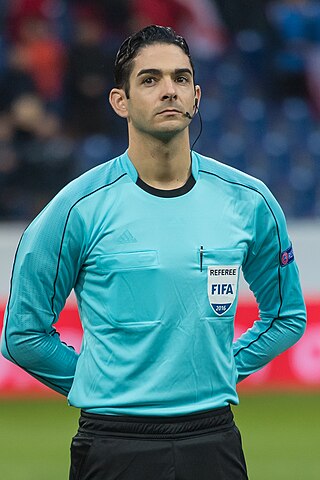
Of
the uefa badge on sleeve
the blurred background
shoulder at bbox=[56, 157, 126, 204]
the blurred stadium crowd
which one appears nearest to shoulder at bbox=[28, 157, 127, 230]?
shoulder at bbox=[56, 157, 126, 204]

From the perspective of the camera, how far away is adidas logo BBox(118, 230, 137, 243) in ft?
12.0

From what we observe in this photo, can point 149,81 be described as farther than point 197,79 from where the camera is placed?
No

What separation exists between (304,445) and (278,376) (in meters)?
1.61

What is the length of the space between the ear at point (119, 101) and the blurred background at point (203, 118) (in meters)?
5.61

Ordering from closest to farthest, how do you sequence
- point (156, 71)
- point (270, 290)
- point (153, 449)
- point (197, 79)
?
point (153, 449)
point (156, 71)
point (270, 290)
point (197, 79)

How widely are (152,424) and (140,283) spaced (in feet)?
1.39

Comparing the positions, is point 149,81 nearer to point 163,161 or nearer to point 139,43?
point 139,43

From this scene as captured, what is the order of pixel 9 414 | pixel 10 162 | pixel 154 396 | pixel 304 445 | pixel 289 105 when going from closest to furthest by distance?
pixel 154 396 → pixel 304 445 → pixel 9 414 → pixel 10 162 → pixel 289 105

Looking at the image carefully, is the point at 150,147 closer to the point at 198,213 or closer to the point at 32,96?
the point at 198,213

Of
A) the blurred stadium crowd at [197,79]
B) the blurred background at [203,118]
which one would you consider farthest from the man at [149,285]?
the blurred stadium crowd at [197,79]

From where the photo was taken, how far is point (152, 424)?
11.8 feet

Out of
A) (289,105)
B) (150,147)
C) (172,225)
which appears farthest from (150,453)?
(289,105)

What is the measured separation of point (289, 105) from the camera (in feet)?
41.3

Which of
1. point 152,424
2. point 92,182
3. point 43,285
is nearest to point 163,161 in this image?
point 92,182
